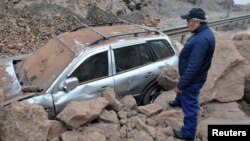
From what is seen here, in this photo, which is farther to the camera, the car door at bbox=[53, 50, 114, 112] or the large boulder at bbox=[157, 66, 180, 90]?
the large boulder at bbox=[157, 66, 180, 90]

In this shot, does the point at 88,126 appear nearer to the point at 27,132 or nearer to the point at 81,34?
the point at 27,132

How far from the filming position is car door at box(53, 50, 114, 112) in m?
5.15

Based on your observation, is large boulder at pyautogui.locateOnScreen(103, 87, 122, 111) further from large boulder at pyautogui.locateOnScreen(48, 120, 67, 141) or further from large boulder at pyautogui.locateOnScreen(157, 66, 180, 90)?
large boulder at pyautogui.locateOnScreen(157, 66, 180, 90)

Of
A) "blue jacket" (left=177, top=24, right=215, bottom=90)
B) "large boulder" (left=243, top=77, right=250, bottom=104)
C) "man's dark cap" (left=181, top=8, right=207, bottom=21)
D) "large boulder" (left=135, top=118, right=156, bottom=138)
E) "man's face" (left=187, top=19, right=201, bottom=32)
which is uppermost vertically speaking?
"man's dark cap" (left=181, top=8, right=207, bottom=21)

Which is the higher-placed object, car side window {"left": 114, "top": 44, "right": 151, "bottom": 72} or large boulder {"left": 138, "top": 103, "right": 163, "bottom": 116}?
car side window {"left": 114, "top": 44, "right": 151, "bottom": 72}

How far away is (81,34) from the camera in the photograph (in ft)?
19.9

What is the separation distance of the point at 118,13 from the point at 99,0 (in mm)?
1050

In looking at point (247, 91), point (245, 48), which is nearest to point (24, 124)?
point (247, 91)

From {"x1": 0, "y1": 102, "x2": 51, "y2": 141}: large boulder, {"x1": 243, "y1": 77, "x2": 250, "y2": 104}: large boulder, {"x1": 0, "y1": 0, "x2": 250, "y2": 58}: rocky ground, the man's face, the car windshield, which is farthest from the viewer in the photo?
{"x1": 0, "y1": 0, "x2": 250, "y2": 58}: rocky ground

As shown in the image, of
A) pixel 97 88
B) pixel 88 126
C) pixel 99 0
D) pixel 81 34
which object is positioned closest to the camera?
pixel 88 126

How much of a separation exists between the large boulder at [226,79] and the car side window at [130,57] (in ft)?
4.11

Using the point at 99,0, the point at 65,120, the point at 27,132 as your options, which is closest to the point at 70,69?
the point at 65,120

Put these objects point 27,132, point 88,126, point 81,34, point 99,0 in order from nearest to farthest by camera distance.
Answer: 1. point 27,132
2. point 88,126
3. point 81,34
4. point 99,0

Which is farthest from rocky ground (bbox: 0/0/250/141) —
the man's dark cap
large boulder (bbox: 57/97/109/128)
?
the man's dark cap
